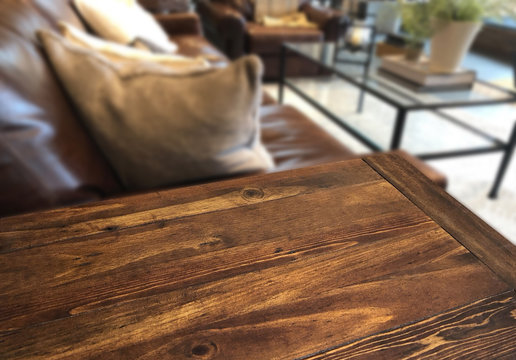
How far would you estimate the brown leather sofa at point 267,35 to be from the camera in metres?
3.04

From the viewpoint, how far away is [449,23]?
5.29 ft

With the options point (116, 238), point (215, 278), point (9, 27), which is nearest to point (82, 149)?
point (9, 27)

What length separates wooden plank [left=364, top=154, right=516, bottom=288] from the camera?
405mm

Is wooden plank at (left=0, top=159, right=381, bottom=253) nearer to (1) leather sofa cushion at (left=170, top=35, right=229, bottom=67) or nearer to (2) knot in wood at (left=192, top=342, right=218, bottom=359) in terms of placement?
(2) knot in wood at (left=192, top=342, right=218, bottom=359)

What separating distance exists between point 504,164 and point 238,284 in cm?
180

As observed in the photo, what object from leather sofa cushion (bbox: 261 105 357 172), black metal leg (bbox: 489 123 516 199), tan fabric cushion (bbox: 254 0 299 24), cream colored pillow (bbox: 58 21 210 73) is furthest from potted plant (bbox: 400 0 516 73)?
tan fabric cushion (bbox: 254 0 299 24)

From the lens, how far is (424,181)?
0.53 meters

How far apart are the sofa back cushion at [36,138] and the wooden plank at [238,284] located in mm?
327

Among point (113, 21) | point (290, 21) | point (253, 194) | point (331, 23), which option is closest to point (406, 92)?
point (113, 21)

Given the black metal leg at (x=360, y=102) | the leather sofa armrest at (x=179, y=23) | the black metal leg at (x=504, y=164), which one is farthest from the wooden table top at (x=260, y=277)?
the leather sofa armrest at (x=179, y=23)

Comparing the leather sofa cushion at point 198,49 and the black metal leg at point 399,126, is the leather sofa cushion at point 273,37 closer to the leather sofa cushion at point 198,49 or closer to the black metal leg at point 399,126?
the leather sofa cushion at point 198,49

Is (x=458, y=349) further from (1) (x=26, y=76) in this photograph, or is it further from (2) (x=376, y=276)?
(1) (x=26, y=76)

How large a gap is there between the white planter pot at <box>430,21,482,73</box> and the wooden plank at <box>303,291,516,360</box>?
1.60 m

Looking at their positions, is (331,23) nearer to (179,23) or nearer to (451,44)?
(179,23)
